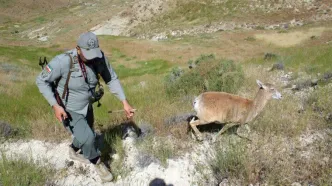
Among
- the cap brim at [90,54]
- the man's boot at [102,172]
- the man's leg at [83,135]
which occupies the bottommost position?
the man's boot at [102,172]

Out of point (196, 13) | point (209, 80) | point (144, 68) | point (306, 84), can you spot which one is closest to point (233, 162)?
point (209, 80)

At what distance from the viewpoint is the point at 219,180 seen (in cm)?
446

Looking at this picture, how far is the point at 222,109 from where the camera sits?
5.52 meters

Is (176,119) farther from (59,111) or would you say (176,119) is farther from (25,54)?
(25,54)

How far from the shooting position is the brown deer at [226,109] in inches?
217

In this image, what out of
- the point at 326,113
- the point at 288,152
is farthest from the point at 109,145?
the point at 326,113

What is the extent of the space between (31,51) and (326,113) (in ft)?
90.4

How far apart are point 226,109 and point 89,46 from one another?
2.44m

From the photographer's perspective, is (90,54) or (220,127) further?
(220,127)

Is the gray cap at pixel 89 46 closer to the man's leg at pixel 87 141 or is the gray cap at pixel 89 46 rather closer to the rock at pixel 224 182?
the man's leg at pixel 87 141

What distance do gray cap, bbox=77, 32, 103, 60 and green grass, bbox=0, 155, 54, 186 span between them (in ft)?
5.72

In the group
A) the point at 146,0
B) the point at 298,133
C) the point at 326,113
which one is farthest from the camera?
Result: the point at 146,0

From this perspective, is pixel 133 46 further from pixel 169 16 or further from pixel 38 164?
pixel 38 164

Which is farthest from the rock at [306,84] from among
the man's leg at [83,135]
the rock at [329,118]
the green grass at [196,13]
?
the green grass at [196,13]
